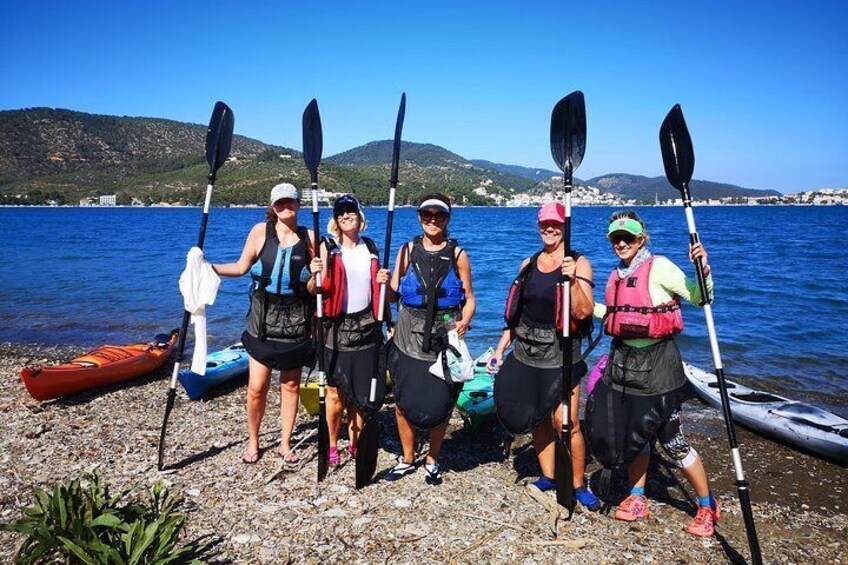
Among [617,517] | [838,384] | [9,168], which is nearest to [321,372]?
[617,517]

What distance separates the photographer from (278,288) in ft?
17.1

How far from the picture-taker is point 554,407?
482 cm

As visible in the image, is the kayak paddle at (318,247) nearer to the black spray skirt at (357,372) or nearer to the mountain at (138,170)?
the black spray skirt at (357,372)

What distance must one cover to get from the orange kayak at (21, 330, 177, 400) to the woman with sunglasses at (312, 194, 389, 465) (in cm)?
487

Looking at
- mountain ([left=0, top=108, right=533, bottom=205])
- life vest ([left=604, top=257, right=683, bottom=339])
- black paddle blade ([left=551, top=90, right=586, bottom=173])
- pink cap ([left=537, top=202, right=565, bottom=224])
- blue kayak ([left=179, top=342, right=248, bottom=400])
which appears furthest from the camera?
mountain ([left=0, top=108, right=533, bottom=205])

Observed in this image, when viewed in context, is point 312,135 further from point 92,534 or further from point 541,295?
point 92,534

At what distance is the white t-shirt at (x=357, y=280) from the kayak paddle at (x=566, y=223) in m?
1.81

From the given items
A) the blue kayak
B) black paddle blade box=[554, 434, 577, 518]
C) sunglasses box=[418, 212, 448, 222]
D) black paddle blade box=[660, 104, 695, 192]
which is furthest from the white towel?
black paddle blade box=[660, 104, 695, 192]

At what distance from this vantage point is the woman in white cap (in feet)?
17.0

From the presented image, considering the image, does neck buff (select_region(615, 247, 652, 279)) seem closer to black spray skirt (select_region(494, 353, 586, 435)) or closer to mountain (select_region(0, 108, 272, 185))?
black spray skirt (select_region(494, 353, 586, 435))

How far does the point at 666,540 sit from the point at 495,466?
195 centimetres

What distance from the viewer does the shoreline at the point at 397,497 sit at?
4.43 m

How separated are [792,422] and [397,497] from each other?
5712mm

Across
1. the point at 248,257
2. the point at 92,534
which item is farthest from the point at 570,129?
the point at 92,534
